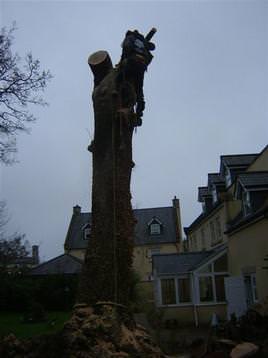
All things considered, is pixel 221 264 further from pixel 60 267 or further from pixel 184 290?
pixel 60 267

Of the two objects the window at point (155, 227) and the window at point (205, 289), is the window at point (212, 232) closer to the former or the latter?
the window at point (205, 289)

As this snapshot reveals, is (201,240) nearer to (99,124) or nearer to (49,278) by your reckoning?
(49,278)

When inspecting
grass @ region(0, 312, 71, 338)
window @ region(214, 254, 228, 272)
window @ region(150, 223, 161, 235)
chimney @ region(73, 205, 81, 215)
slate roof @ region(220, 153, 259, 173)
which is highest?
chimney @ region(73, 205, 81, 215)

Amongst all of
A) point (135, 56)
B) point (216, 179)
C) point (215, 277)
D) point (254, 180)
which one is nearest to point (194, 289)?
point (215, 277)

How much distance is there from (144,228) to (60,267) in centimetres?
1601

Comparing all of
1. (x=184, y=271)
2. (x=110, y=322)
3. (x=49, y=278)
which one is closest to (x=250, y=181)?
(x=184, y=271)

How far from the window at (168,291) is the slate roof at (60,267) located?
328 inches

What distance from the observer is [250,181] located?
18.5 meters

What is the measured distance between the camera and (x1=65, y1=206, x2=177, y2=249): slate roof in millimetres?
43156

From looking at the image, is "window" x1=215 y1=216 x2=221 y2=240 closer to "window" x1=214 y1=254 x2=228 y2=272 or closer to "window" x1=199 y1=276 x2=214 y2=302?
"window" x1=214 y1=254 x2=228 y2=272

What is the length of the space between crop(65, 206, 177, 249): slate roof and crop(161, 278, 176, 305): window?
18.7m

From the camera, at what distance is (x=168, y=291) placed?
23.0 m

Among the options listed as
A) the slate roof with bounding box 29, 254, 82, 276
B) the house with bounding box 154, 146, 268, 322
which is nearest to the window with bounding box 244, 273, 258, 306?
the house with bounding box 154, 146, 268, 322

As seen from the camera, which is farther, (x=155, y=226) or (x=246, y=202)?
(x=155, y=226)
